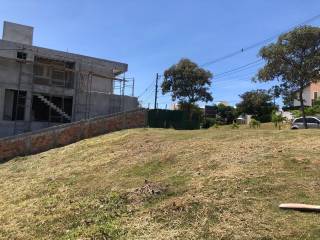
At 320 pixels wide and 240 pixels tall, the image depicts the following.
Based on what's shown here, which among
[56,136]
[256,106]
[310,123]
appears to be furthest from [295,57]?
[256,106]

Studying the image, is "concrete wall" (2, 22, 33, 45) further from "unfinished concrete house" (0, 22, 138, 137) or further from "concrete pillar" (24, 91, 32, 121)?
"concrete pillar" (24, 91, 32, 121)

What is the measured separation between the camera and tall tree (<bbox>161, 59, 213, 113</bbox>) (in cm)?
5719

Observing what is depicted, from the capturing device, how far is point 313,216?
28.1 ft

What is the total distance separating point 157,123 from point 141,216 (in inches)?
979

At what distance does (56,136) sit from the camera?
2622 centimetres

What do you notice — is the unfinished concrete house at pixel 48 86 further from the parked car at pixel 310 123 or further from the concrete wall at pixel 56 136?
the parked car at pixel 310 123

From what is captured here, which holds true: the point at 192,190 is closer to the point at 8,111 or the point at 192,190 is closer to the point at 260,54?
the point at 260,54

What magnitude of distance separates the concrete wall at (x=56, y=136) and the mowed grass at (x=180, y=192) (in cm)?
761

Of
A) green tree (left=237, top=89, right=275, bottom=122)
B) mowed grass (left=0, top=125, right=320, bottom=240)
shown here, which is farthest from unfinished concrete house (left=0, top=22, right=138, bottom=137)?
green tree (left=237, top=89, right=275, bottom=122)

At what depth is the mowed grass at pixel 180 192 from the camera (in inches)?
356

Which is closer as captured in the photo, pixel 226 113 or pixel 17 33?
pixel 17 33

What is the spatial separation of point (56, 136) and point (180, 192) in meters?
16.2

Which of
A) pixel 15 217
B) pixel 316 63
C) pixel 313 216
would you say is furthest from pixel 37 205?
pixel 316 63

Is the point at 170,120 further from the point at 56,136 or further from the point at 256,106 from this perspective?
the point at 256,106
